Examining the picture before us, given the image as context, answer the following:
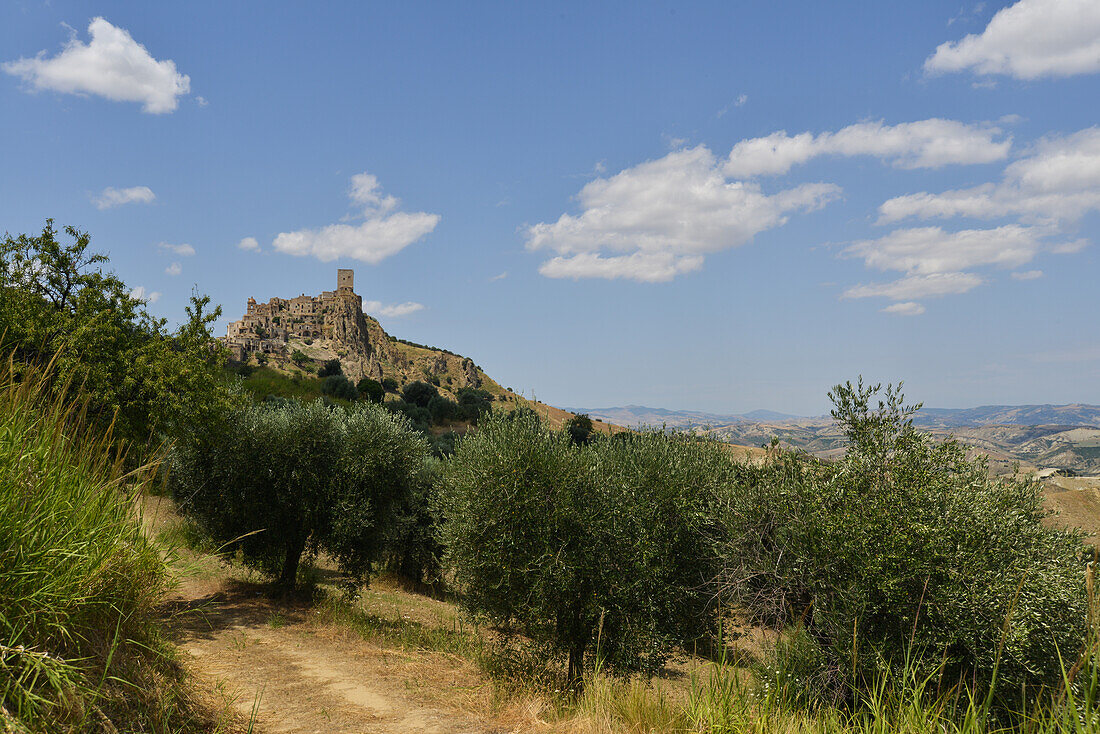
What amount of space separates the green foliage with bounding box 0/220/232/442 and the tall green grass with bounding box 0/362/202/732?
11086 millimetres

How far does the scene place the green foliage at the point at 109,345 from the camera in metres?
16.1

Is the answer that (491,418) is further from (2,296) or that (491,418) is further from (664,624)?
(2,296)

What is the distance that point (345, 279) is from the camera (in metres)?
194

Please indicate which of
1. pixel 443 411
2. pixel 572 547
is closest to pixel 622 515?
pixel 572 547

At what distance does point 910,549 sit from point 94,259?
972 inches

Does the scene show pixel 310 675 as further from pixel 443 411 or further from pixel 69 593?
pixel 443 411

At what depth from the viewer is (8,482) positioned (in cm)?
445

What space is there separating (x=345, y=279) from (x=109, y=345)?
615 feet

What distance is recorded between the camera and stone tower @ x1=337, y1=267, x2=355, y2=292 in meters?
193

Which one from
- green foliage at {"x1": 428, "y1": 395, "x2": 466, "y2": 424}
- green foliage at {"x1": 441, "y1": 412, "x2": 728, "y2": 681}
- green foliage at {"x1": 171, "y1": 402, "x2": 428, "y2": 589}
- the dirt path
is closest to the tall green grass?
the dirt path

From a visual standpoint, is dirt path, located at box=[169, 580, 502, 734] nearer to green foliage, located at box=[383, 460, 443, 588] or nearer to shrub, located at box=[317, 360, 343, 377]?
green foliage, located at box=[383, 460, 443, 588]

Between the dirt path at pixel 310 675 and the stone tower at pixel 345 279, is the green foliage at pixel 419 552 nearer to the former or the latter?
the dirt path at pixel 310 675

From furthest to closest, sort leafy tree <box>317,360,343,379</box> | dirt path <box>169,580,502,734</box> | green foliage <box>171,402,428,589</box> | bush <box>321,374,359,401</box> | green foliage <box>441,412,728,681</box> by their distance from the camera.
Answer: leafy tree <box>317,360,343,379</box> < bush <box>321,374,359,401</box> < green foliage <box>171,402,428,589</box> < green foliage <box>441,412,728,681</box> < dirt path <box>169,580,502,734</box>

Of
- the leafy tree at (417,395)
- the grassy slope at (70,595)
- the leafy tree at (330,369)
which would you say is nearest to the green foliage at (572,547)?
the grassy slope at (70,595)
